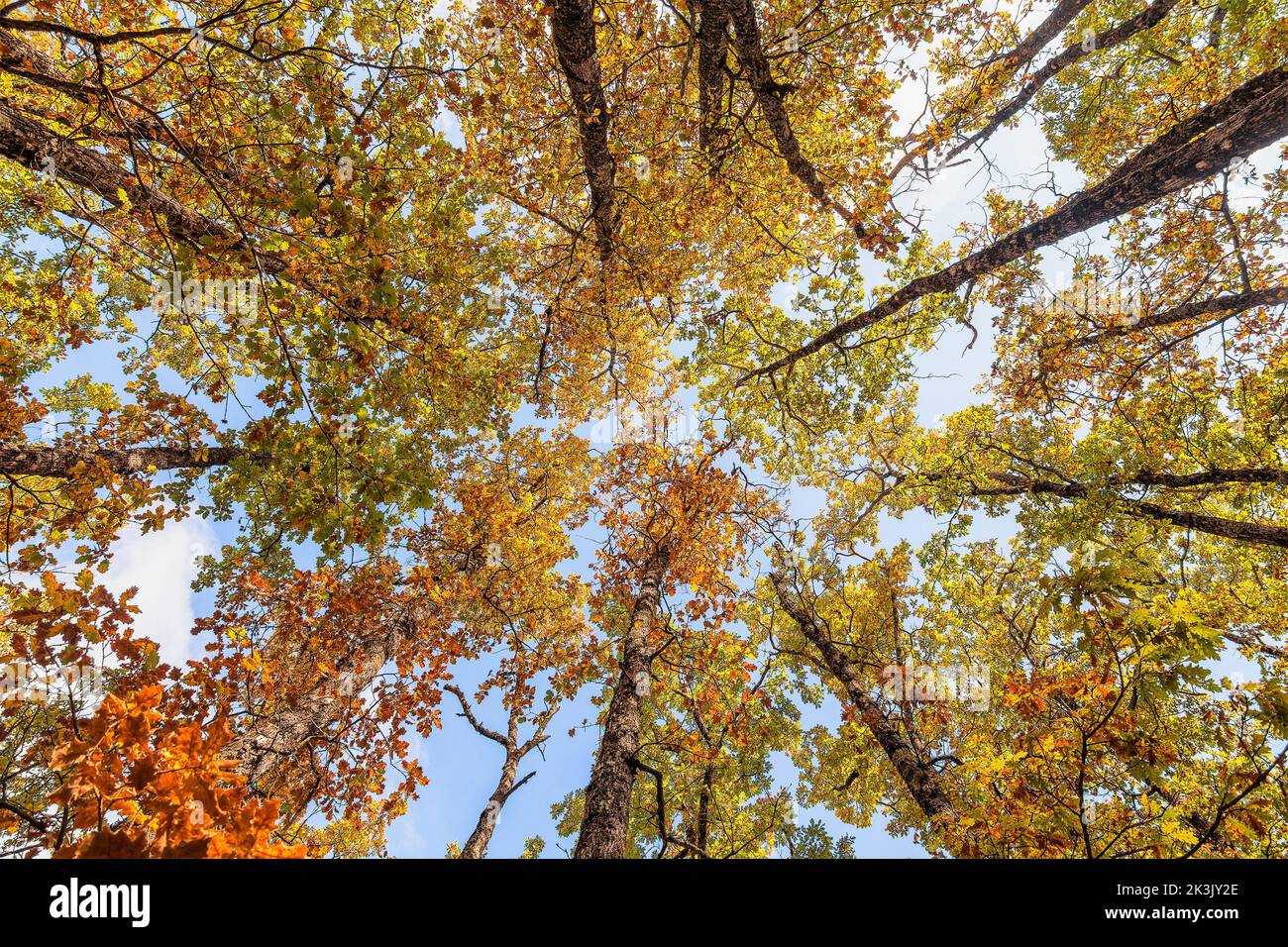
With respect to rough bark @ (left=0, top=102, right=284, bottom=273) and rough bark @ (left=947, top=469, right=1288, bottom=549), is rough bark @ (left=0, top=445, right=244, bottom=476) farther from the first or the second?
rough bark @ (left=947, top=469, right=1288, bottom=549)

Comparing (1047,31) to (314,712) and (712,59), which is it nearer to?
(712,59)

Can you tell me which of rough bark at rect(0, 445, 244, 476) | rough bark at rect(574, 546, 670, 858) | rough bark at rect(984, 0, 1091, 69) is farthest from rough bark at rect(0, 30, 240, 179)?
rough bark at rect(984, 0, 1091, 69)

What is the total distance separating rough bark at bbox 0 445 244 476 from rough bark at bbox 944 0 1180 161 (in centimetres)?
1276

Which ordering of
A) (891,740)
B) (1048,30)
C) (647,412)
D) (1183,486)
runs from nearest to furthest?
(891,740) → (1183,486) → (1048,30) → (647,412)

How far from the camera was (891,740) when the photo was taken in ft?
22.5

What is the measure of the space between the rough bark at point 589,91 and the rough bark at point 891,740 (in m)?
8.34

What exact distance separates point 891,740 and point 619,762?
484cm

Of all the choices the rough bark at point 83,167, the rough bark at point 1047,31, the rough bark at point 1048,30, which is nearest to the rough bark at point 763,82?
the rough bark at point 1047,31

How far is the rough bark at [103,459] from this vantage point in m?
6.21

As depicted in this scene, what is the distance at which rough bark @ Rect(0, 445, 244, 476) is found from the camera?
20.4ft

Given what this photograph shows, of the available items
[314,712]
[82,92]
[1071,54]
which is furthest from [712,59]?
[314,712]
